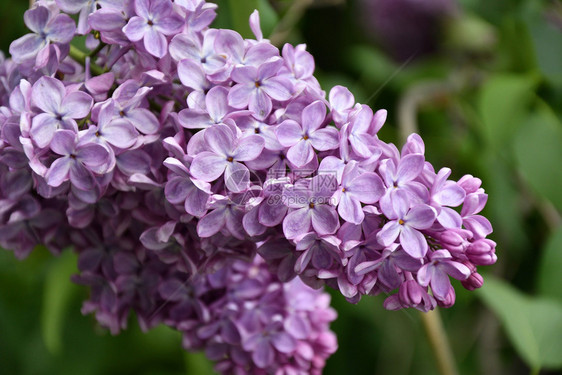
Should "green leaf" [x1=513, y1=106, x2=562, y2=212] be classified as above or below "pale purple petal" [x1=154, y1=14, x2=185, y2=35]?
below

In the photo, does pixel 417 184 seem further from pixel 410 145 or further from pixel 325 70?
pixel 325 70

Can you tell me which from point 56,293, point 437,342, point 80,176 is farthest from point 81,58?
point 437,342

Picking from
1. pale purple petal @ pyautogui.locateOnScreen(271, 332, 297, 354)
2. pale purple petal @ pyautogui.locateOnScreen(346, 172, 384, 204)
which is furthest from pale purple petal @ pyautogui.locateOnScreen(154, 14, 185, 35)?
pale purple petal @ pyautogui.locateOnScreen(271, 332, 297, 354)

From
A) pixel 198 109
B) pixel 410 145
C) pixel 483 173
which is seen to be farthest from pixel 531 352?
pixel 198 109

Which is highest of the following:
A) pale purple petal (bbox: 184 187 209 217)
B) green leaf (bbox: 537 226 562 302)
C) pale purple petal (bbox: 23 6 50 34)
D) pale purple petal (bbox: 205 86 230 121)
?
pale purple petal (bbox: 205 86 230 121)

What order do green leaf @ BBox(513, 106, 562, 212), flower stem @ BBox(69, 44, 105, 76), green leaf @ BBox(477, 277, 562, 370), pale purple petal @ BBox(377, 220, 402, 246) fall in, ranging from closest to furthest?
pale purple petal @ BBox(377, 220, 402, 246) → flower stem @ BBox(69, 44, 105, 76) → green leaf @ BBox(477, 277, 562, 370) → green leaf @ BBox(513, 106, 562, 212)

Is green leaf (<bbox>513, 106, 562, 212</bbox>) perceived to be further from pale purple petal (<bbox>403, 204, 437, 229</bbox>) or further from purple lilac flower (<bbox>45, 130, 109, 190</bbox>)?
purple lilac flower (<bbox>45, 130, 109, 190</bbox>)

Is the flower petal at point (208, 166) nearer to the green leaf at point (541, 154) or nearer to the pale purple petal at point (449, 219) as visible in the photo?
the pale purple petal at point (449, 219)

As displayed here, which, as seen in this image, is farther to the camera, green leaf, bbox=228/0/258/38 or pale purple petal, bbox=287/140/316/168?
green leaf, bbox=228/0/258/38

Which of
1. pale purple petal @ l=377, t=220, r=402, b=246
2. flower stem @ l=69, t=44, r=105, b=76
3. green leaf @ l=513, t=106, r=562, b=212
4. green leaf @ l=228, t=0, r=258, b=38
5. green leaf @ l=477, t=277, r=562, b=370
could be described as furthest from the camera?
green leaf @ l=513, t=106, r=562, b=212
